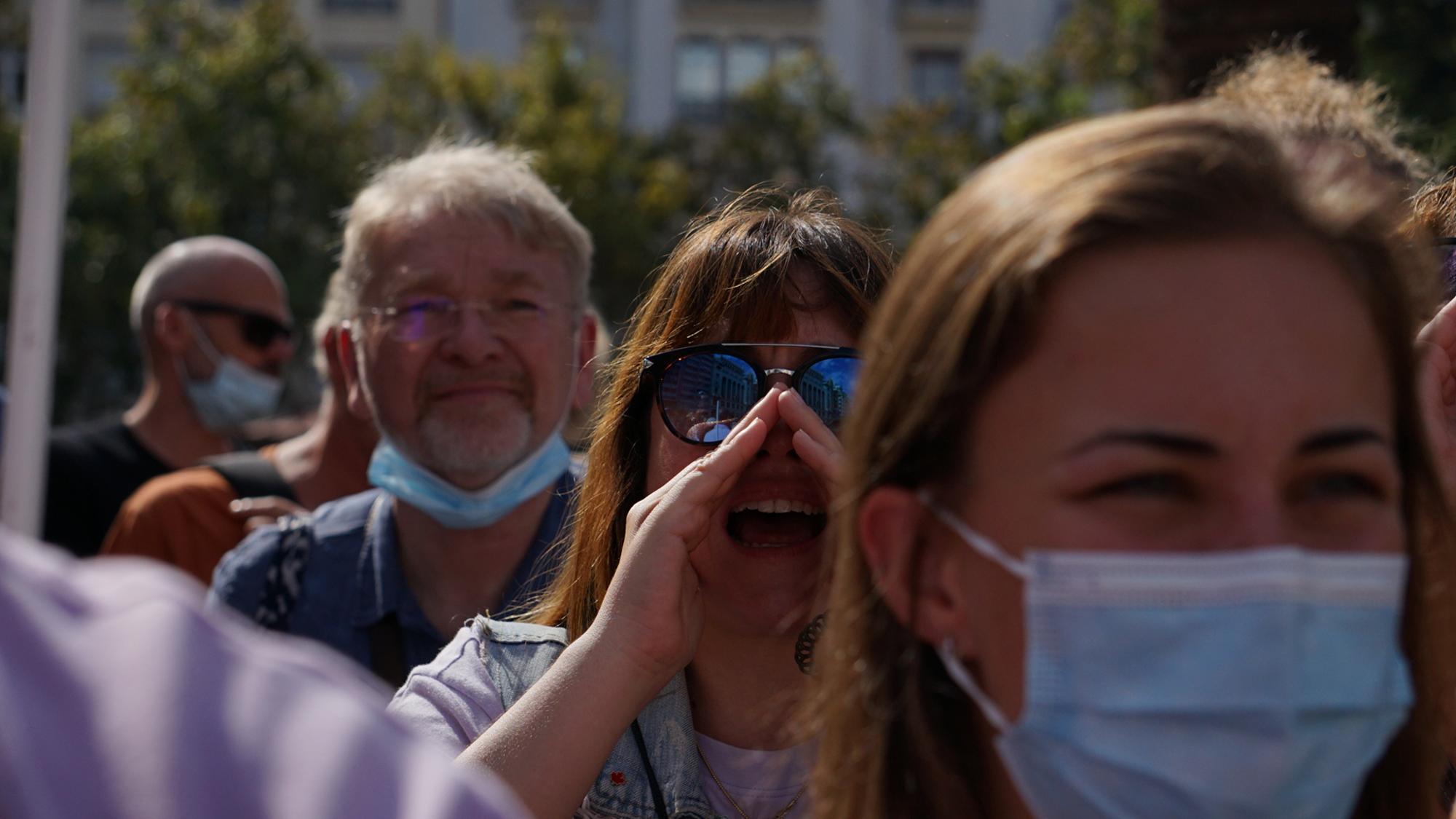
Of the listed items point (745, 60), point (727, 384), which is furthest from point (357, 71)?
point (727, 384)

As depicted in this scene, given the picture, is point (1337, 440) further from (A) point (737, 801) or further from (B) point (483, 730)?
(B) point (483, 730)

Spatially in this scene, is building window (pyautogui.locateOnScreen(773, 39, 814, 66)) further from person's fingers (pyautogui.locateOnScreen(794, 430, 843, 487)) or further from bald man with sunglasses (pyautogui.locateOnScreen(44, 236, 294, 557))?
person's fingers (pyautogui.locateOnScreen(794, 430, 843, 487))

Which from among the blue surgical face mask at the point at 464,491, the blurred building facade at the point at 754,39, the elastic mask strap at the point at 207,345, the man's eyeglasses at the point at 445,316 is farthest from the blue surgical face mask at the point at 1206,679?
the blurred building facade at the point at 754,39

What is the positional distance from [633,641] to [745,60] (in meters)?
35.5

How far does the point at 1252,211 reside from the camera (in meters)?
1.61

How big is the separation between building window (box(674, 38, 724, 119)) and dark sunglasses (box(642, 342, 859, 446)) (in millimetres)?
34379

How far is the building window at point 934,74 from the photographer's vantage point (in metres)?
37.3

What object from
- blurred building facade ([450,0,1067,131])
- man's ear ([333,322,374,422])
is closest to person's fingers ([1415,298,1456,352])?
man's ear ([333,322,374,422])

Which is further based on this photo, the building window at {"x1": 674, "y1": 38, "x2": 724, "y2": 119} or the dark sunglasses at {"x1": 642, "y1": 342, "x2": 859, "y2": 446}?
the building window at {"x1": 674, "y1": 38, "x2": 724, "y2": 119}

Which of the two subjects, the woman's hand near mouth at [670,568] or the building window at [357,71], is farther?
A: the building window at [357,71]

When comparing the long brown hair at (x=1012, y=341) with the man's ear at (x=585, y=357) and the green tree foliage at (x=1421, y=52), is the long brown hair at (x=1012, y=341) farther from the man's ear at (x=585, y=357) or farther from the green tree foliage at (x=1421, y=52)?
the green tree foliage at (x=1421, y=52)

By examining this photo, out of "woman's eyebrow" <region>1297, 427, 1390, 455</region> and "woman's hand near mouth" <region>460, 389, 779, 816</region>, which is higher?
"woman's eyebrow" <region>1297, 427, 1390, 455</region>

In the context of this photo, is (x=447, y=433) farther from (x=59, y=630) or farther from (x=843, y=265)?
(x=59, y=630)

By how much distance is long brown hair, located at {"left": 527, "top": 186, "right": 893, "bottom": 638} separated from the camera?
2568 mm
